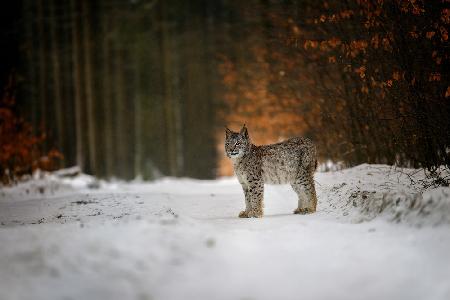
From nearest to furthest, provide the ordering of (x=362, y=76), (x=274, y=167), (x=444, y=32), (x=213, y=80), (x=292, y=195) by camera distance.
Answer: (x=444, y=32) → (x=362, y=76) → (x=274, y=167) → (x=292, y=195) → (x=213, y=80)

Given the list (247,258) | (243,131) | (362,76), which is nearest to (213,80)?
(243,131)

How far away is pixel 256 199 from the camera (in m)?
8.23

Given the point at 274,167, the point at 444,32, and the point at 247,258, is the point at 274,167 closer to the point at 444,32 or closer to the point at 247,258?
the point at 444,32

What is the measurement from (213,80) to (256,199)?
25124 millimetres

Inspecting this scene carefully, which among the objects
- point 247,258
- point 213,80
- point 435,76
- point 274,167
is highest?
point 213,80

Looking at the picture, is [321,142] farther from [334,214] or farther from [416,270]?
[416,270]

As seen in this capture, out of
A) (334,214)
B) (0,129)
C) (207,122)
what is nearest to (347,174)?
(334,214)

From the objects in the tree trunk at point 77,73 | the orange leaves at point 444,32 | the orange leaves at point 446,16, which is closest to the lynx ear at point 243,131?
the orange leaves at point 444,32

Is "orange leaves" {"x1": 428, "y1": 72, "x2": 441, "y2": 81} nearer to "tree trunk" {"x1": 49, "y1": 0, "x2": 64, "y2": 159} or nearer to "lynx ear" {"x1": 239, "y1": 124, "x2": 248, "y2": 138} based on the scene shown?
"lynx ear" {"x1": 239, "y1": 124, "x2": 248, "y2": 138}

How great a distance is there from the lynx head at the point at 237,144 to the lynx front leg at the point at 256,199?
61 cm

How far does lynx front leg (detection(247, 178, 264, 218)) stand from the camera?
8.17 m

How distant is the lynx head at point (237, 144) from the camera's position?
831cm

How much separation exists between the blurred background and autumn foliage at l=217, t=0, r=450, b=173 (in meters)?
0.04

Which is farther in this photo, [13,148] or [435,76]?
[13,148]
